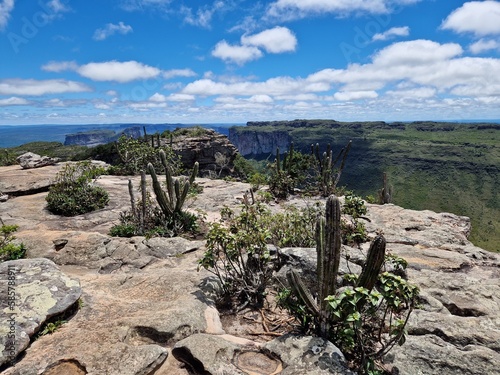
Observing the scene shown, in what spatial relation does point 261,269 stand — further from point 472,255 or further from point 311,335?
point 472,255

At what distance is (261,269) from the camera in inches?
293

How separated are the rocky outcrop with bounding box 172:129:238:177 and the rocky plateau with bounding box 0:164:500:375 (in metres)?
37.5

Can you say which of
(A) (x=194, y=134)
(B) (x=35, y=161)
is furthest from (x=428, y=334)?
(A) (x=194, y=134)

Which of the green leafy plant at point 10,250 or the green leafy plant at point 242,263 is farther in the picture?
the green leafy plant at point 10,250

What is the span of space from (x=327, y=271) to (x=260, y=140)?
183100mm

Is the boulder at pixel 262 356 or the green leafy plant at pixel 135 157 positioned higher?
the green leafy plant at pixel 135 157

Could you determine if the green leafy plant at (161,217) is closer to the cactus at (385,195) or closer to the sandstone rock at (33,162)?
the cactus at (385,195)

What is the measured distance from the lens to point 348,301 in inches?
181

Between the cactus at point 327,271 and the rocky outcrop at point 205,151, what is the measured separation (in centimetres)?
4125

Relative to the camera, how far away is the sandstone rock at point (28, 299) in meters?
4.75

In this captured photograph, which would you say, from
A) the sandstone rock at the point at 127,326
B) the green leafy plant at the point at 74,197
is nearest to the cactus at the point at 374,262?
the sandstone rock at the point at 127,326

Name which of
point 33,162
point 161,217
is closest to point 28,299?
point 161,217

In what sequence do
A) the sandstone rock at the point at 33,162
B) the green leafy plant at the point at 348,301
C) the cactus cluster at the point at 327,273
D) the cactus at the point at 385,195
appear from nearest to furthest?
the green leafy plant at the point at 348,301, the cactus cluster at the point at 327,273, the cactus at the point at 385,195, the sandstone rock at the point at 33,162

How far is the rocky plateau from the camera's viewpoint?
15.4 ft
